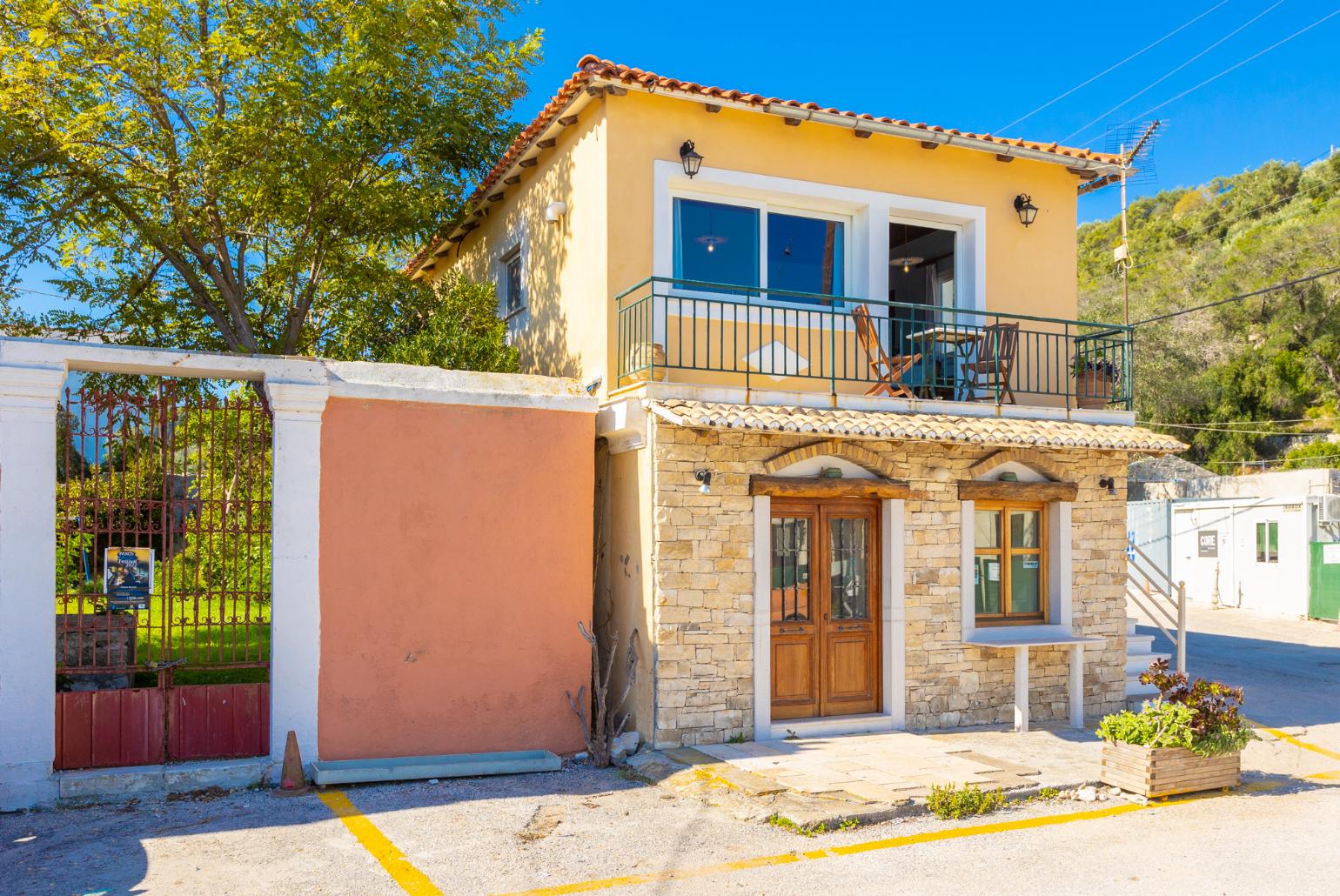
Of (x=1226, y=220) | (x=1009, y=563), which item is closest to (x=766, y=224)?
(x=1009, y=563)

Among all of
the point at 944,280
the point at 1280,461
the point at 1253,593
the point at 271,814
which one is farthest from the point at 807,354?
the point at 1280,461

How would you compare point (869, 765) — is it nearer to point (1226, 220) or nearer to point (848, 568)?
point (848, 568)

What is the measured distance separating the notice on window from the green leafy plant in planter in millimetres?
7494

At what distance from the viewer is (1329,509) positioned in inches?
818

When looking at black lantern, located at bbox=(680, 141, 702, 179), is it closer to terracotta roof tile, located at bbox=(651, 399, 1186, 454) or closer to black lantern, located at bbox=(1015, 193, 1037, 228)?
terracotta roof tile, located at bbox=(651, 399, 1186, 454)

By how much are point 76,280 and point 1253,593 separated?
23.5 meters

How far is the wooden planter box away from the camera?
7.59m

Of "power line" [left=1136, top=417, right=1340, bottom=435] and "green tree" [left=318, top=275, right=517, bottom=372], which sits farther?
"power line" [left=1136, top=417, right=1340, bottom=435]

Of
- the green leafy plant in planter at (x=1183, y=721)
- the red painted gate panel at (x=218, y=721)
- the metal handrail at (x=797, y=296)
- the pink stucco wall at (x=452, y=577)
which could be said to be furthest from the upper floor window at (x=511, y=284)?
the green leafy plant in planter at (x=1183, y=721)

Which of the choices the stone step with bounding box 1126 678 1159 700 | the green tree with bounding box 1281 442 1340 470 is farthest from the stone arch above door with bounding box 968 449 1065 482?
Answer: the green tree with bounding box 1281 442 1340 470

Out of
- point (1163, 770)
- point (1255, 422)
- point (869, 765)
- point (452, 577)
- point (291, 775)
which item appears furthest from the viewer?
point (1255, 422)

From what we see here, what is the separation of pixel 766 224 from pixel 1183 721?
19.3 feet

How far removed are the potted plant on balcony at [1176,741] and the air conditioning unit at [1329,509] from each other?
608 inches

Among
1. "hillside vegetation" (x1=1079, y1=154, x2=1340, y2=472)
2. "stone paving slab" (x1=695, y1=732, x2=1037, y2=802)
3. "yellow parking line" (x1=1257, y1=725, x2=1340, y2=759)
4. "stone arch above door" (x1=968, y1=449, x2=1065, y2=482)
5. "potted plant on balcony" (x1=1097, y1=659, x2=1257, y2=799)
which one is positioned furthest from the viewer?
"hillside vegetation" (x1=1079, y1=154, x2=1340, y2=472)
